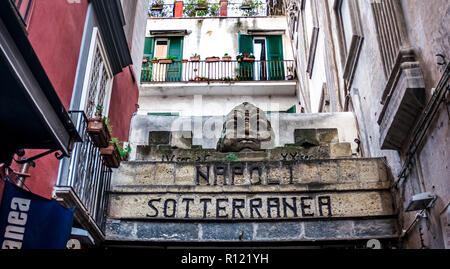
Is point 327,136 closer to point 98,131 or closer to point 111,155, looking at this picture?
point 111,155

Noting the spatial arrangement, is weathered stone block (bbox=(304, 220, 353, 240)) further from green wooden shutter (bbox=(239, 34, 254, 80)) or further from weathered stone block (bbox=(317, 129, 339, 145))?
green wooden shutter (bbox=(239, 34, 254, 80))

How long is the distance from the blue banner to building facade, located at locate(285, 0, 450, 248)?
398 cm

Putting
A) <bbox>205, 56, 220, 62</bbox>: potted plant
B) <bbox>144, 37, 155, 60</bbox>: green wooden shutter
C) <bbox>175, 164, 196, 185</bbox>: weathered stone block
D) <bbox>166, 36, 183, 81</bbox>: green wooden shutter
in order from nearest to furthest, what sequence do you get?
<bbox>175, 164, 196, 185</bbox>: weathered stone block, <bbox>205, 56, 220, 62</bbox>: potted plant, <bbox>166, 36, 183, 81</bbox>: green wooden shutter, <bbox>144, 37, 155, 60</bbox>: green wooden shutter

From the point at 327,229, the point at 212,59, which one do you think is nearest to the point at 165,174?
the point at 327,229

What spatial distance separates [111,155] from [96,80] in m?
2.27

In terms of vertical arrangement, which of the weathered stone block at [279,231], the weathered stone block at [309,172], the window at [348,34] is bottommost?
the weathered stone block at [279,231]

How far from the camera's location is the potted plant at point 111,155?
7828 millimetres

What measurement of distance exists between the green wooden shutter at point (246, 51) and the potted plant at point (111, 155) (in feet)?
41.5

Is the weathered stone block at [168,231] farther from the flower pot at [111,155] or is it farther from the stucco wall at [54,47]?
the stucco wall at [54,47]

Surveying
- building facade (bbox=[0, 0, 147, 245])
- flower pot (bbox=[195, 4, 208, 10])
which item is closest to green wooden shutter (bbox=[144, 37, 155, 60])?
flower pot (bbox=[195, 4, 208, 10])

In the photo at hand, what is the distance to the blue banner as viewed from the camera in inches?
203

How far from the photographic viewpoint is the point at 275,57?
2122 cm

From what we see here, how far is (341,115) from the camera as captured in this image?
10891mm

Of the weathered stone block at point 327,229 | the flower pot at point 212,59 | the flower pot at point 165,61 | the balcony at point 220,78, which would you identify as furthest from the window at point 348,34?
the flower pot at point 165,61
